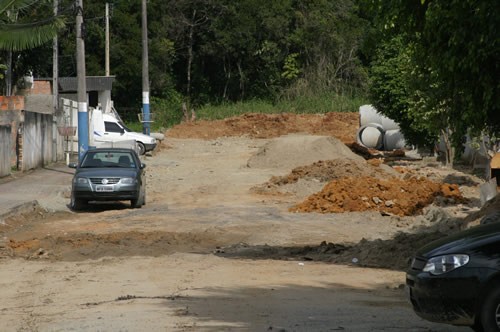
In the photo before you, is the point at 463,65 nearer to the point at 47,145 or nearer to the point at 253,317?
the point at 253,317

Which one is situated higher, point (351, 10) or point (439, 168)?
point (351, 10)

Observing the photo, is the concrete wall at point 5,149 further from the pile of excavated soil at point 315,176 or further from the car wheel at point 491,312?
the car wheel at point 491,312

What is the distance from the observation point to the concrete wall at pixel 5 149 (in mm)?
31984

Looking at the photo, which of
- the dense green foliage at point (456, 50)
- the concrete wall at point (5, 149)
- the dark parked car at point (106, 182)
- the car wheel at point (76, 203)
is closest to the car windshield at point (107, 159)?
the dark parked car at point (106, 182)

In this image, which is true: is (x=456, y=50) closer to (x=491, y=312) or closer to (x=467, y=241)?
(x=467, y=241)

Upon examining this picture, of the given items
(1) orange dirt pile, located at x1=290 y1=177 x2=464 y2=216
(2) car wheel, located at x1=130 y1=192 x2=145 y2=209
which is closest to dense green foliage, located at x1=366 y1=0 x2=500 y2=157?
(1) orange dirt pile, located at x1=290 y1=177 x2=464 y2=216

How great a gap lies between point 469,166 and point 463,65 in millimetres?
29297

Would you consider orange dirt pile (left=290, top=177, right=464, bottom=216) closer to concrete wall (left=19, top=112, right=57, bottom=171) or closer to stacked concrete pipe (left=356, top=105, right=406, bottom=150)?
concrete wall (left=19, top=112, right=57, bottom=171)

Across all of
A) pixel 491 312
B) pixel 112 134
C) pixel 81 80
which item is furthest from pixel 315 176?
pixel 491 312

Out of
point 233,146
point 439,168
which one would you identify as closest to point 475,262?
point 439,168

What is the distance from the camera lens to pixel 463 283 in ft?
26.9

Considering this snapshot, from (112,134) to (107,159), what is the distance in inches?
737

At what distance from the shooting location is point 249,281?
1359 cm

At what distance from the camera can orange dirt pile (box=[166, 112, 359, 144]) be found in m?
63.6
